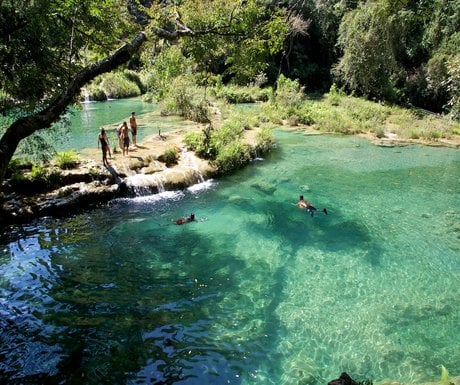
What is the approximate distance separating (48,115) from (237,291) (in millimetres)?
6241

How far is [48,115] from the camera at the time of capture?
219 inches

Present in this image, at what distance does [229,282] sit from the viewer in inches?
398

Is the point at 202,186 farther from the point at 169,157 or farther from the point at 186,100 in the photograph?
the point at 186,100

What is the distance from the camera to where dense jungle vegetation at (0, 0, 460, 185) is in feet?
32.8

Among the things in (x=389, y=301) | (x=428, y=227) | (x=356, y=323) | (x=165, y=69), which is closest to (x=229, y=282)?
(x=356, y=323)

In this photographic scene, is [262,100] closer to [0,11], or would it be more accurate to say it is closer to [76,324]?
[0,11]

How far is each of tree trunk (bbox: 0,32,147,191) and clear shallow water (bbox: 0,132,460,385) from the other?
423 cm

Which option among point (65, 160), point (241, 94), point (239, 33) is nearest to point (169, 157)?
point (65, 160)

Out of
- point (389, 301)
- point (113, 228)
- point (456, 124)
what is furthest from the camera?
point (456, 124)

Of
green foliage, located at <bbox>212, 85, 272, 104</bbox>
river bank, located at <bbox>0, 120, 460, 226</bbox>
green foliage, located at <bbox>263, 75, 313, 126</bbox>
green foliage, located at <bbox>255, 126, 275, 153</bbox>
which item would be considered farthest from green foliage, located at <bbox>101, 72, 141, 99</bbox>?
river bank, located at <bbox>0, 120, 460, 226</bbox>

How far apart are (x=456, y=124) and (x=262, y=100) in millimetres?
20184

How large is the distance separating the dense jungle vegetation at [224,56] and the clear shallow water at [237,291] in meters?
4.06

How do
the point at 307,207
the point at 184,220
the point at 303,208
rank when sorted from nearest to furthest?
the point at 184,220
the point at 307,207
the point at 303,208

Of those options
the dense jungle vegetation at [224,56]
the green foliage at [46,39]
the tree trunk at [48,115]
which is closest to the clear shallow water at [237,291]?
the dense jungle vegetation at [224,56]
